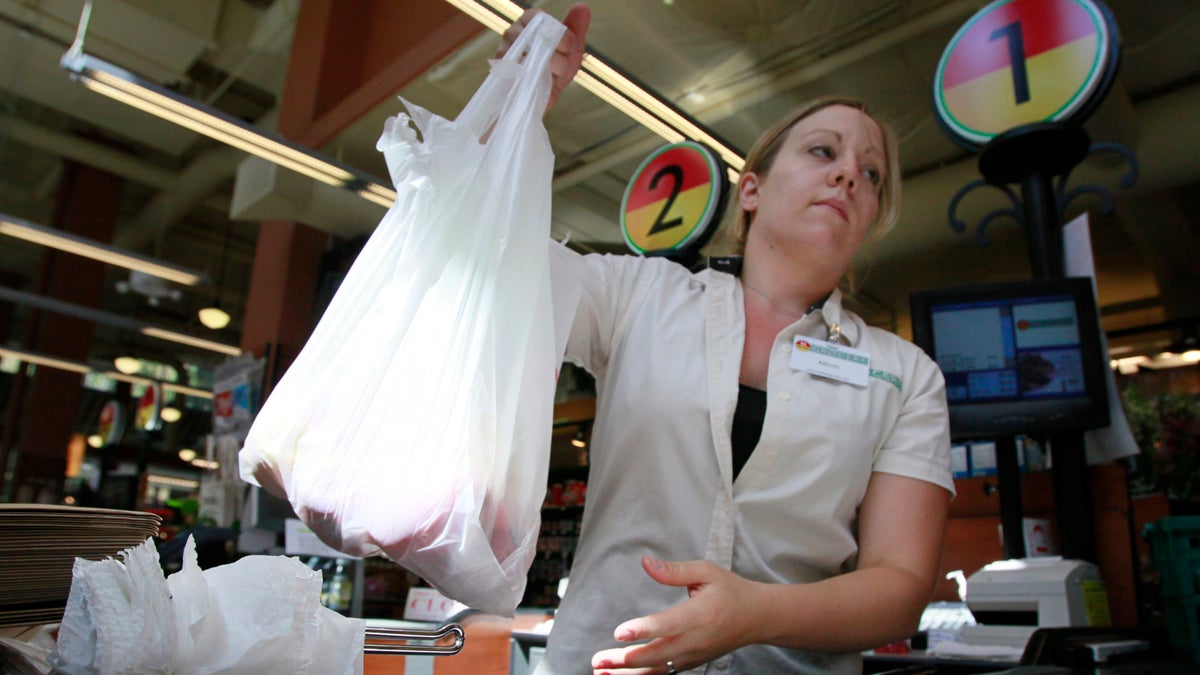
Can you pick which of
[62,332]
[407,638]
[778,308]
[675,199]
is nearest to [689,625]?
[407,638]

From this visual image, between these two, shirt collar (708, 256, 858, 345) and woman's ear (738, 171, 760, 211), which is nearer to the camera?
shirt collar (708, 256, 858, 345)

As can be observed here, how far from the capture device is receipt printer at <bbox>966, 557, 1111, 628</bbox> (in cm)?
180

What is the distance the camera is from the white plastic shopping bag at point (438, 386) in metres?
0.69

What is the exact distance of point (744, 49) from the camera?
4.76 metres

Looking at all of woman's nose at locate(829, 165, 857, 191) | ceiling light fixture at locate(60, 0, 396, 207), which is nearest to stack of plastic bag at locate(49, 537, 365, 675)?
woman's nose at locate(829, 165, 857, 191)

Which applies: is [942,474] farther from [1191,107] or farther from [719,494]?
[1191,107]

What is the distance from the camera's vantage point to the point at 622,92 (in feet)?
11.1

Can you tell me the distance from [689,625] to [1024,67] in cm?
232

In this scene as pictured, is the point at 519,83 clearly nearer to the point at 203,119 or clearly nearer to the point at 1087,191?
the point at 1087,191

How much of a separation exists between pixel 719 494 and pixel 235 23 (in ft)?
19.5

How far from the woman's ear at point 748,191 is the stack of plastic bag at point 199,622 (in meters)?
1.01

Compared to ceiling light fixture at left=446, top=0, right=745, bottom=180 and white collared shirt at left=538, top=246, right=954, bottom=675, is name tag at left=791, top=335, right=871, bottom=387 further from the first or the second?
ceiling light fixture at left=446, top=0, right=745, bottom=180

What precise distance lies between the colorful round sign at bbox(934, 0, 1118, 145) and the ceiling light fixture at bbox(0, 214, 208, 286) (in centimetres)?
503

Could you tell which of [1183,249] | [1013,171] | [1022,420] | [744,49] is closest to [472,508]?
[1022,420]
